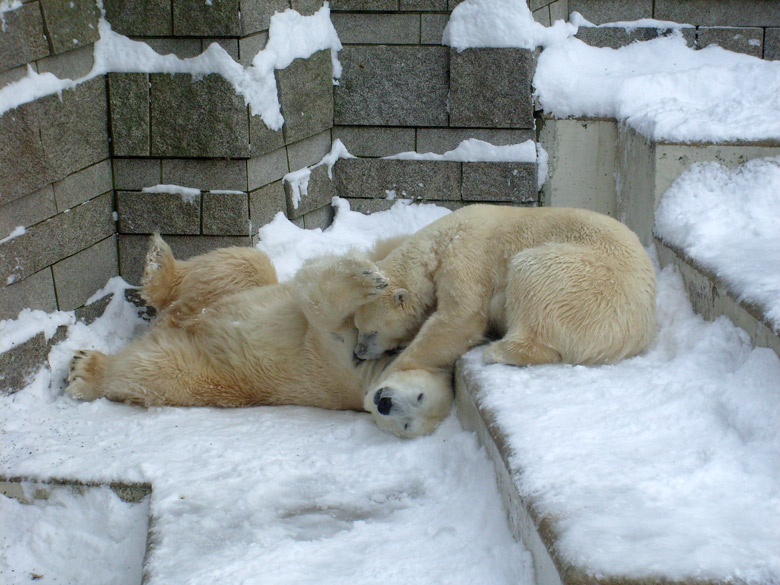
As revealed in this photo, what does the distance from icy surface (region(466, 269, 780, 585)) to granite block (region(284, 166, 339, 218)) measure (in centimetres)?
199

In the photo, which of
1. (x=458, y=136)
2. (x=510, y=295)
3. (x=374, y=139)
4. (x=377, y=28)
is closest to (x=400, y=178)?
(x=374, y=139)

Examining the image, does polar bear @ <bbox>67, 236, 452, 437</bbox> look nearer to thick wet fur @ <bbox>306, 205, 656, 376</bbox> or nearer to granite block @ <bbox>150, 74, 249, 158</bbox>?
thick wet fur @ <bbox>306, 205, 656, 376</bbox>

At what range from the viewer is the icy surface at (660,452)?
76.9 inches

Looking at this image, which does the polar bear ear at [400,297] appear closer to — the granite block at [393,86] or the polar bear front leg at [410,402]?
the polar bear front leg at [410,402]

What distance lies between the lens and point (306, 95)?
497 centimetres

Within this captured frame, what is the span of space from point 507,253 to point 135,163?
7.01 ft

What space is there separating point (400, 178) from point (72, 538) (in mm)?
3074

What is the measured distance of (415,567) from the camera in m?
2.40

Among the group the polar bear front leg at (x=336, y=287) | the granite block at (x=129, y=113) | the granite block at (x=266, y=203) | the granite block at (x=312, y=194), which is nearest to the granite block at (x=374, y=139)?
the granite block at (x=312, y=194)

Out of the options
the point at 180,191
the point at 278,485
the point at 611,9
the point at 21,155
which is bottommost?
the point at 278,485

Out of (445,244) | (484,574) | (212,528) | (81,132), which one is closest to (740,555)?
(484,574)

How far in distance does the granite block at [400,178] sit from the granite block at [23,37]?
6.76 feet

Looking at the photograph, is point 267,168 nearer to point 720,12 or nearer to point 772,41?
point 720,12

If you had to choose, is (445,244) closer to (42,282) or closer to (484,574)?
(484,574)
